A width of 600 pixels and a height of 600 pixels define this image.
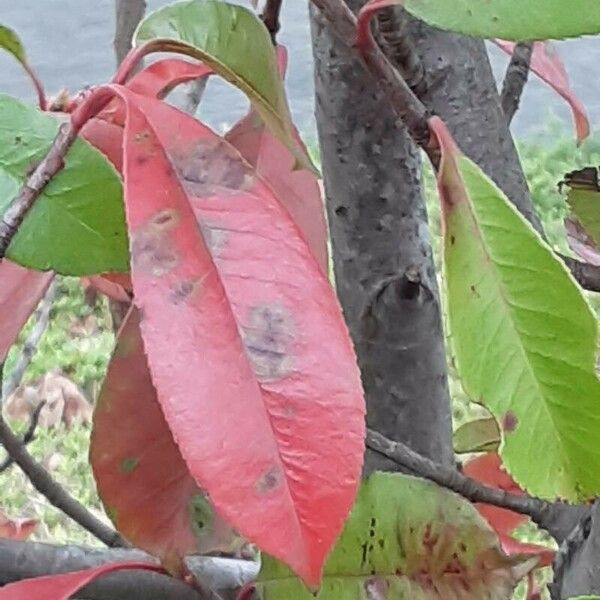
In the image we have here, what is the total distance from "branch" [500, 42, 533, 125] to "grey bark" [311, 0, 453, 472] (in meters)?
0.09

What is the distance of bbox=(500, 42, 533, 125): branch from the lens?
657mm

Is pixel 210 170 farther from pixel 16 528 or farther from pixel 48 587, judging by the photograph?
pixel 16 528

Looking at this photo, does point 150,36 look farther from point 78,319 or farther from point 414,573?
point 78,319

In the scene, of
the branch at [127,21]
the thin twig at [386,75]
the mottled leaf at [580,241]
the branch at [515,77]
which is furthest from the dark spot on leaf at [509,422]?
the branch at [127,21]

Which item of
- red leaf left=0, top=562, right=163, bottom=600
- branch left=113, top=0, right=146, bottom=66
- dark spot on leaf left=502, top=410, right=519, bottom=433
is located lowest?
red leaf left=0, top=562, right=163, bottom=600

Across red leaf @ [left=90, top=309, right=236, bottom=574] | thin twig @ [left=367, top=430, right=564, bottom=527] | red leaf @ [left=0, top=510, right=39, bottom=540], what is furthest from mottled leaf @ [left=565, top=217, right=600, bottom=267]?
red leaf @ [left=0, top=510, right=39, bottom=540]

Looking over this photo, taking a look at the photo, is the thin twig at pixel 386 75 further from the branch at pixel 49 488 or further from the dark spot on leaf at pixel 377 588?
the branch at pixel 49 488

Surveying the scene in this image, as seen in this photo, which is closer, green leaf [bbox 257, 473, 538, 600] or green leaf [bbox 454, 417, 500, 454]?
green leaf [bbox 257, 473, 538, 600]

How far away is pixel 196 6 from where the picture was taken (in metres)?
0.45

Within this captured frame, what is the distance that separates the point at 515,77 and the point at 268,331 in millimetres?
400

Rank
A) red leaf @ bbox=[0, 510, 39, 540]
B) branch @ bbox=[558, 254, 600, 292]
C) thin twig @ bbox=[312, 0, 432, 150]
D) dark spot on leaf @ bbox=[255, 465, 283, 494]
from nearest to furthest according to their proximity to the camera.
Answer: dark spot on leaf @ bbox=[255, 465, 283, 494]
thin twig @ bbox=[312, 0, 432, 150]
branch @ bbox=[558, 254, 600, 292]
red leaf @ bbox=[0, 510, 39, 540]

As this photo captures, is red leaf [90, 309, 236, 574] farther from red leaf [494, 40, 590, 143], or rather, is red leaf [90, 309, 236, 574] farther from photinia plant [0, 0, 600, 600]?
red leaf [494, 40, 590, 143]

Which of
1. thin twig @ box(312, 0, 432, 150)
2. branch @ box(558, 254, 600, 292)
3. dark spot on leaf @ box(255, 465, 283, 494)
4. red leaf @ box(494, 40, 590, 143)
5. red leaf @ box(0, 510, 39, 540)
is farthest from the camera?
red leaf @ box(0, 510, 39, 540)

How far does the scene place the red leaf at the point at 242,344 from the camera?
310mm
